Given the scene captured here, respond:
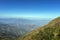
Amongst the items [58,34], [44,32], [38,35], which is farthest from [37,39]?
[58,34]

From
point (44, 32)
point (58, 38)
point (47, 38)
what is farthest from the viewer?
point (44, 32)

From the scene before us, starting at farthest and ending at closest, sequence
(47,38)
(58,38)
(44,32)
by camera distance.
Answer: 1. (44,32)
2. (47,38)
3. (58,38)

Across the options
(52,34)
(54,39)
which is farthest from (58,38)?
(52,34)

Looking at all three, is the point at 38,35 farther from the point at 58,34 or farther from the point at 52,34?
the point at 58,34

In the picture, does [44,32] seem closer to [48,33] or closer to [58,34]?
[48,33]

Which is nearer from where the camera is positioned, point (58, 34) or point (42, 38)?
point (58, 34)

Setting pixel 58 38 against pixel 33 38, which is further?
pixel 33 38

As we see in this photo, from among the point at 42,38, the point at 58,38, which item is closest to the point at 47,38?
the point at 42,38
